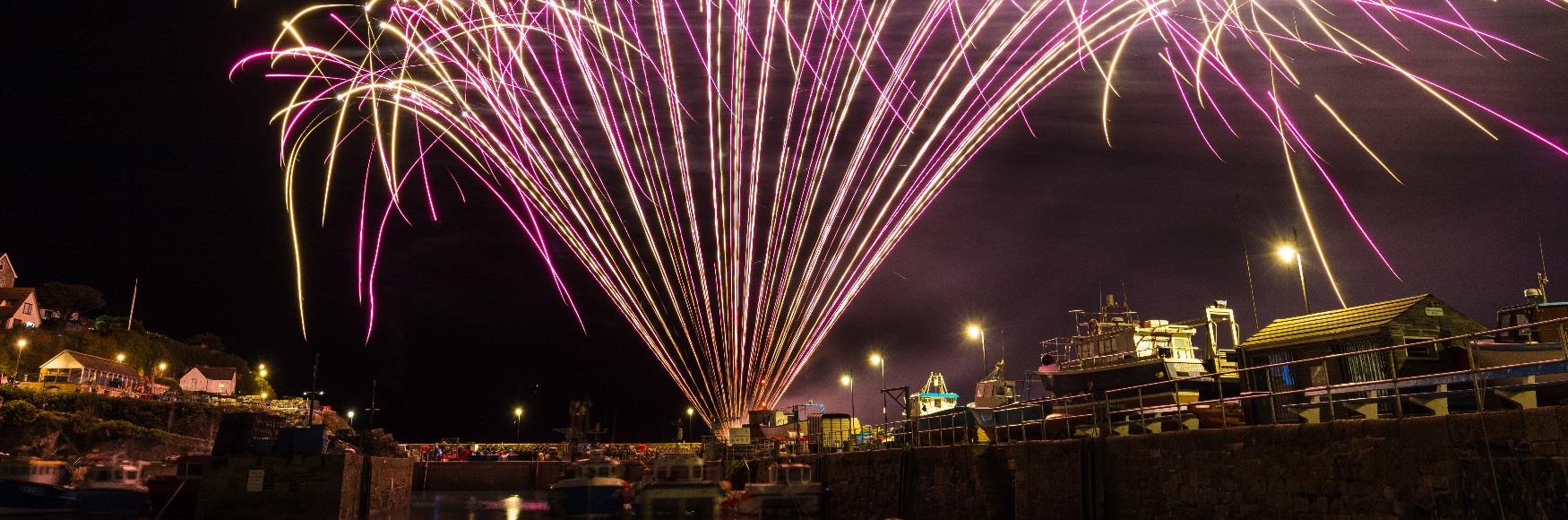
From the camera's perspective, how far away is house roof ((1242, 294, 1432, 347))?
2217 centimetres

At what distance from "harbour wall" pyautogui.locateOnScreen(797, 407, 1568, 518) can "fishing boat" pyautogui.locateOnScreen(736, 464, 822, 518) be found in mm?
6202

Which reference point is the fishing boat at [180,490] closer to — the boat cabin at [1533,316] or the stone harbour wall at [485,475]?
the stone harbour wall at [485,475]

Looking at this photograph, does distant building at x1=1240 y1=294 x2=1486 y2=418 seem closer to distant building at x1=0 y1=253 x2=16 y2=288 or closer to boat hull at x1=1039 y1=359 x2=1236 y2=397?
boat hull at x1=1039 y1=359 x2=1236 y2=397

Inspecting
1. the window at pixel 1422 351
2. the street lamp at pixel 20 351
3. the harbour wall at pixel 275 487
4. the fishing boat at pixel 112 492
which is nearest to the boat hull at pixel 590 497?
the harbour wall at pixel 275 487

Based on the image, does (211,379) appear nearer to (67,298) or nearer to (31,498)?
(67,298)

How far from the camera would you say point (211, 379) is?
364 feet

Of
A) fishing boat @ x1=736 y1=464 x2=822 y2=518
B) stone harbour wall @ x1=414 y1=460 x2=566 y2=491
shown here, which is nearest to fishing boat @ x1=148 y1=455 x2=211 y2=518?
fishing boat @ x1=736 y1=464 x2=822 y2=518

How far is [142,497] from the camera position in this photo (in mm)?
44875

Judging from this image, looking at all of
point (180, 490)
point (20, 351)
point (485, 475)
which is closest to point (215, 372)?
point (20, 351)

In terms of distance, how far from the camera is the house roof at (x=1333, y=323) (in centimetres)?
2217

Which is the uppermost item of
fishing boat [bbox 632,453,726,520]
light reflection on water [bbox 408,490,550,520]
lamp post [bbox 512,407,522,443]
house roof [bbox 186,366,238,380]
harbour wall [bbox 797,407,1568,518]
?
house roof [bbox 186,366,238,380]

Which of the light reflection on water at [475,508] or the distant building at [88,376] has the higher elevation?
the distant building at [88,376]

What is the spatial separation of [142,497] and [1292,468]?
4973 cm

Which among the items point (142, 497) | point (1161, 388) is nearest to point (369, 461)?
point (142, 497)
